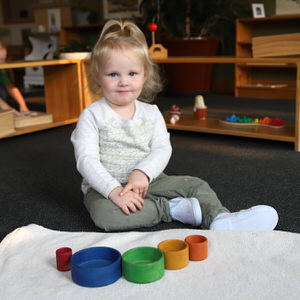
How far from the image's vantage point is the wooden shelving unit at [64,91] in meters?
2.46

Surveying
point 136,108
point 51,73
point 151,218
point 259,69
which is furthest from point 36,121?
point 259,69

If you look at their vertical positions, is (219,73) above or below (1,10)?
below

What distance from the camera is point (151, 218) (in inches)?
42.1

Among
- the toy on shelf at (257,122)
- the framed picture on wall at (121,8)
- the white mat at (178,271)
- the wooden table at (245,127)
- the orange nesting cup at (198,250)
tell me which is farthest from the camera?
the framed picture on wall at (121,8)

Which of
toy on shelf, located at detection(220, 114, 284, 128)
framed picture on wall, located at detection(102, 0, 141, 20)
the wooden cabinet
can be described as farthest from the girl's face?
framed picture on wall, located at detection(102, 0, 141, 20)

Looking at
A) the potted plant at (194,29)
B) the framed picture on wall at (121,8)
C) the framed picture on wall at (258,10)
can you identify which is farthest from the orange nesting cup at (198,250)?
the framed picture on wall at (121,8)

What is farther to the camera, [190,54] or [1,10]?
[1,10]

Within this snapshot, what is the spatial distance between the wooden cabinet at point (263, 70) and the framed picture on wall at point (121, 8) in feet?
3.99

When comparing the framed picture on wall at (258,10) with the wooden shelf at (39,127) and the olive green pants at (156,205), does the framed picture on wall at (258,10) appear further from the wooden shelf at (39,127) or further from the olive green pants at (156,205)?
the olive green pants at (156,205)

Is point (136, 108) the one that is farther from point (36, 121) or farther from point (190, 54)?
point (190, 54)

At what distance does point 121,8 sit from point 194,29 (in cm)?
115

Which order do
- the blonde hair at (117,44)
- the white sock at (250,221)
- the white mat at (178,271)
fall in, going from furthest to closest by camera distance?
the blonde hair at (117,44), the white sock at (250,221), the white mat at (178,271)

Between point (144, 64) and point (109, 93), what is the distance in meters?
0.12

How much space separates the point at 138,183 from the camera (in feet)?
3.46
